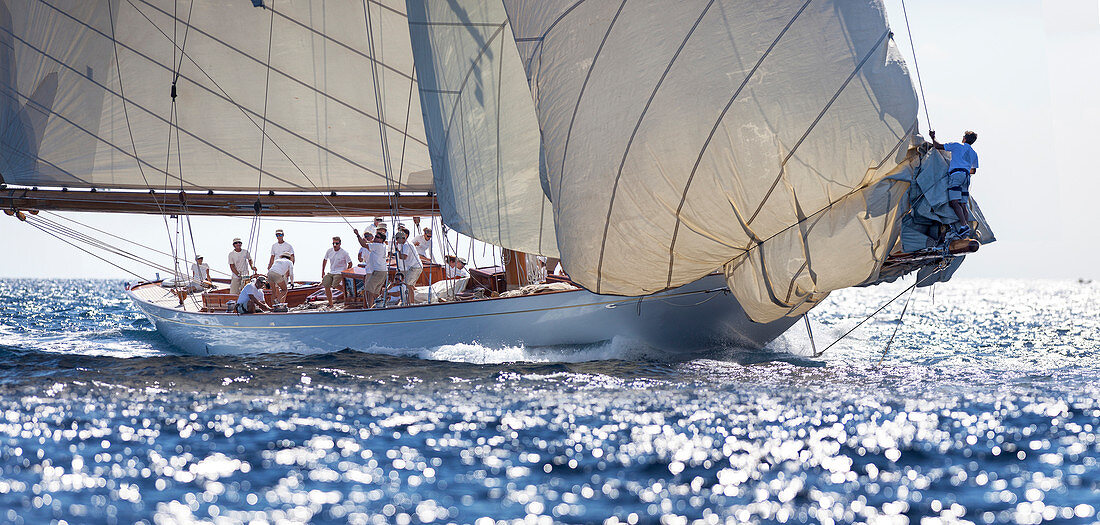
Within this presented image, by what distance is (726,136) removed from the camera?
956 centimetres

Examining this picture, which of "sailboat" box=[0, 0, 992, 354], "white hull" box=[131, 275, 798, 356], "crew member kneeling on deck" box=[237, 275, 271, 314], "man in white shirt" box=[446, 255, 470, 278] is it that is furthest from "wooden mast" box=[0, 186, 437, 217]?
"white hull" box=[131, 275, 798, 356]

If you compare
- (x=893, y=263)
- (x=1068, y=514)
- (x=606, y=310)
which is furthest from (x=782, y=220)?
(x=1068, y=514)

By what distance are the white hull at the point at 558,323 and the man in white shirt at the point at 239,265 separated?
8.37ft

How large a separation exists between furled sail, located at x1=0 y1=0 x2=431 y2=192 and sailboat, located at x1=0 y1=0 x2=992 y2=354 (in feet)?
0.12

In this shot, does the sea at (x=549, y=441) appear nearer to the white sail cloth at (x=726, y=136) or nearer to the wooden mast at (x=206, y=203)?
the white sail cloth at (x=726, y=136)

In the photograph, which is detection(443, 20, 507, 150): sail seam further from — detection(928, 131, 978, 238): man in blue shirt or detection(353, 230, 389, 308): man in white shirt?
detection(928, 131, 978, 238): man in blue shirt

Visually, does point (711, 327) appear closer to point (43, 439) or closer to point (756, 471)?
point (756, 471)

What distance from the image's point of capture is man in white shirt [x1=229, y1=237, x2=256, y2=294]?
53.4 ft

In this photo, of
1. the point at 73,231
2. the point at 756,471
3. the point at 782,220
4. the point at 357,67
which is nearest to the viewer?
the point at 756,471

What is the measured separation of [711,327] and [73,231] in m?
11.9

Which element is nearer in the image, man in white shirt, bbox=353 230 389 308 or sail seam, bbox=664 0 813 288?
sail seam, bbox=664 0 813 288

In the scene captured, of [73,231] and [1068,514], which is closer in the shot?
[1068,514]

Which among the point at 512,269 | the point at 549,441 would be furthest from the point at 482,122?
the point at 549,441

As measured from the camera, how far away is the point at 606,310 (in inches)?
494
